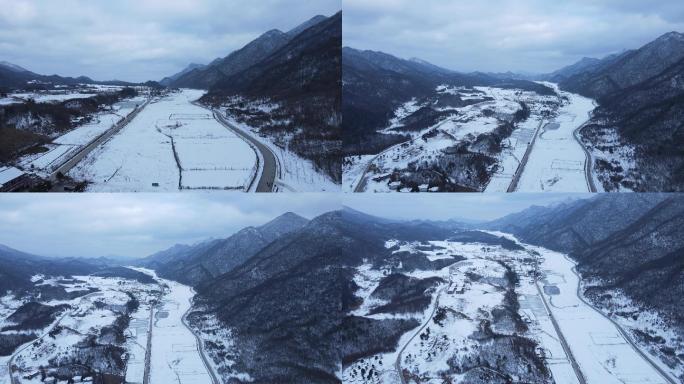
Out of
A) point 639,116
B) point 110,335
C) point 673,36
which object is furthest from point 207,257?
point 673,36

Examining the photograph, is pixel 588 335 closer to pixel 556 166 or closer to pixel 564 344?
pixel 564 344

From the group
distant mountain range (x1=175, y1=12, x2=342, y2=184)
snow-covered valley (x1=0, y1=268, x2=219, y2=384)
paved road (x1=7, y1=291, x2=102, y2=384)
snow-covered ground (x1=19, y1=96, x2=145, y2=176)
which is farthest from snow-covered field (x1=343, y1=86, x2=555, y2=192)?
paved road (x1=7, y1=291, x2=102, y2=384)

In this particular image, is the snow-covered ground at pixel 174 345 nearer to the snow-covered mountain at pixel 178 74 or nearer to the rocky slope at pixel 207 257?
the rocky slope at pixel 207 257

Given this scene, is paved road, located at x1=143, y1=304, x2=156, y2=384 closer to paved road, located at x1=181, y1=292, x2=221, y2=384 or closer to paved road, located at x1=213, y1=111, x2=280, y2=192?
paved road, located at x1=181, y1=292, x2=221, y2=384

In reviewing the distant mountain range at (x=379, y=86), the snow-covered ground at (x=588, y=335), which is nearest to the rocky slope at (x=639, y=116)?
the distant mountain range at (x=379, y=86)

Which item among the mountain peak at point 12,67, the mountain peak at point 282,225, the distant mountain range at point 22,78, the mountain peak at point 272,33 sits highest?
the mountain peak at point 272,33

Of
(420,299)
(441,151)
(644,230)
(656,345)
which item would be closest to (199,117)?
(441,151)

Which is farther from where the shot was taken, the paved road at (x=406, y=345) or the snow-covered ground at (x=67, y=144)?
the paved road at (x=406, y=345)
